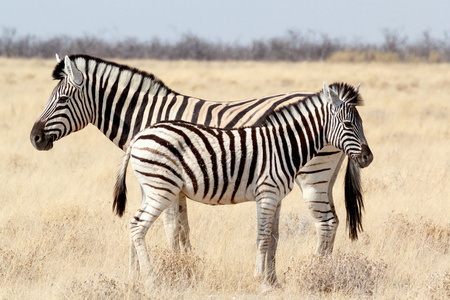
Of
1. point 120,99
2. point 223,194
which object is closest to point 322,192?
point 223,194

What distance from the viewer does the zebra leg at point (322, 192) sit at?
20.2ft

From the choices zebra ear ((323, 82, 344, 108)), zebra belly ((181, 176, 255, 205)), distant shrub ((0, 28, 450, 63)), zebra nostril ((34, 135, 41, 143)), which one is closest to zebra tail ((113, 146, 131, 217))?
zebra belly ((181, 176, 255, 205))

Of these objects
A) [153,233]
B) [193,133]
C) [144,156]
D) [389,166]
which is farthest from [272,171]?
[389,166]

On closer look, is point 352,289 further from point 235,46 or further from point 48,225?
point 235,46

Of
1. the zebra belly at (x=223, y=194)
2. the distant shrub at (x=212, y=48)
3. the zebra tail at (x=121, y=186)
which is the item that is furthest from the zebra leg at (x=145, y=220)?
the distant shrub at (x=212, y=48)

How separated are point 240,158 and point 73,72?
211 centimetres

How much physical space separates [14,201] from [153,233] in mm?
2245

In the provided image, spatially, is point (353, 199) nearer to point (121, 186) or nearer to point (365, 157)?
point (365, 157)

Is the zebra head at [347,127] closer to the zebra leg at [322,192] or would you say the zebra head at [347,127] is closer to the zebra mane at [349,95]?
the zebra mane at [349,95]

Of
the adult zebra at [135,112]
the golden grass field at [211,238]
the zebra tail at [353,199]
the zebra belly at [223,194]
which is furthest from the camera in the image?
the zebra tail at [353,199]

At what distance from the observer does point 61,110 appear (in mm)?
6129

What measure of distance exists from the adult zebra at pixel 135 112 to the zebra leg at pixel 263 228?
1088mm

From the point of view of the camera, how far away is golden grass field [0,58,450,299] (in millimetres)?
5230

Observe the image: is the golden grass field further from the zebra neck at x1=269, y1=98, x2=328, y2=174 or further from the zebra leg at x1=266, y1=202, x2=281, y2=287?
the zebra neck at x1=269, y1=98, x2=328, y2=174
